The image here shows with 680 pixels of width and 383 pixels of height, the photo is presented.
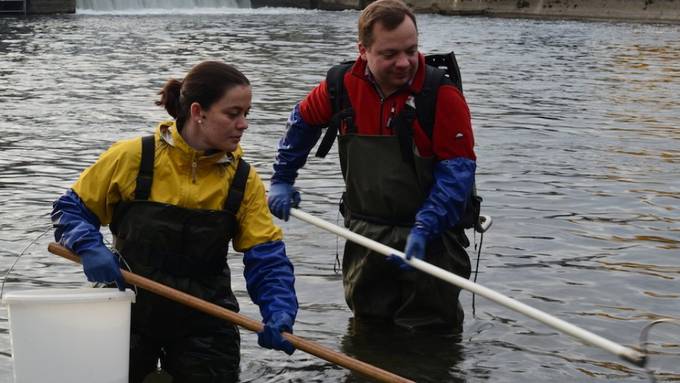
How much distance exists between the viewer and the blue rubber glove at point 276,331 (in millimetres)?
4543

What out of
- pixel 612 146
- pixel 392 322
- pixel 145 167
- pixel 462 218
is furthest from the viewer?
pixel 612 146

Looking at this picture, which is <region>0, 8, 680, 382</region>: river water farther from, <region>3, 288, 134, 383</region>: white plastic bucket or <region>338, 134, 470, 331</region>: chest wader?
<region>3, 288, 134, 383</region>: white plastic bucket

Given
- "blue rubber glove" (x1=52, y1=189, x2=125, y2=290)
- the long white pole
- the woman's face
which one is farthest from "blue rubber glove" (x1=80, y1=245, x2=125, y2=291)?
the long white pole

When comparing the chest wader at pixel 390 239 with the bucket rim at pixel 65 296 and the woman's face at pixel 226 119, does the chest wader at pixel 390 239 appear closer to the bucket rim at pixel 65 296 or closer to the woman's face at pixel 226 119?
the woman's face at pixel 226 119

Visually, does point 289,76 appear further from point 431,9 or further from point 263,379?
point 431,9

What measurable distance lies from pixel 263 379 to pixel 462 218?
130 centimetres

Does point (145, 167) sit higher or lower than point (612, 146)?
higher

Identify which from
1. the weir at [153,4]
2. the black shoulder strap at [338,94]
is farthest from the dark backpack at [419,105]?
the weir at [153,4]

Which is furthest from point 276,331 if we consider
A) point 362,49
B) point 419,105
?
point 362,49

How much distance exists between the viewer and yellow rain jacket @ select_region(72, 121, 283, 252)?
473cm

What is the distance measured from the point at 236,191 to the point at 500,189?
21.1ft

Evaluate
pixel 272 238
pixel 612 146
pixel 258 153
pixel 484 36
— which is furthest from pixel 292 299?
pixel 484 36

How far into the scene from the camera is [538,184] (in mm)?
11211

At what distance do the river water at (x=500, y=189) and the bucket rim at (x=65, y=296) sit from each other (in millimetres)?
1088
